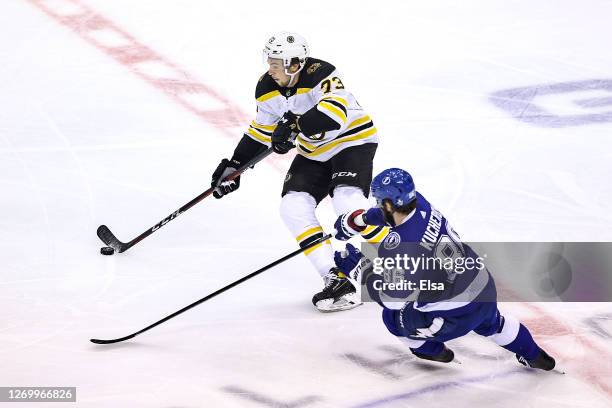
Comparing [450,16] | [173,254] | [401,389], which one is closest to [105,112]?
[173,254]

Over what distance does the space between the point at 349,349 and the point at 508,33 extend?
3.98 metres

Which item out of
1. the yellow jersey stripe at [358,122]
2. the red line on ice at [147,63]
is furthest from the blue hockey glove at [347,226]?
the red line on ice at [147,63]

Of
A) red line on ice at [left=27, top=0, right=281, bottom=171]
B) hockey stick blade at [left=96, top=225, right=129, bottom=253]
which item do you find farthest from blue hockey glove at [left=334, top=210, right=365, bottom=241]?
red line on ice at [left=27, top=0, right=281, bottom=171]

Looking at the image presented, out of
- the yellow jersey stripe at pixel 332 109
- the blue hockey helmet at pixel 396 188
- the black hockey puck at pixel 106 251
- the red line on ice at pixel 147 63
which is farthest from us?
the red line on ice at pixel 147 63

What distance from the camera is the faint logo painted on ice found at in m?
6.95

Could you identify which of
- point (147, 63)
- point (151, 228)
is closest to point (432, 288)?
point (151, 228)

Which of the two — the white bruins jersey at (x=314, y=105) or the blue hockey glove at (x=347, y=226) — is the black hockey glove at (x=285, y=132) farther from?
the blue hockey glove at (x=347, y=226)

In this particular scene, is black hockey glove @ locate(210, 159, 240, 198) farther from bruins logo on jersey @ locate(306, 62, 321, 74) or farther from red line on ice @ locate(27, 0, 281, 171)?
red line on ice @ locate(27, 0, 281, 171)

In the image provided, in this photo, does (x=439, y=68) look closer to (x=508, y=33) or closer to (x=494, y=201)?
(x=508, y=33)

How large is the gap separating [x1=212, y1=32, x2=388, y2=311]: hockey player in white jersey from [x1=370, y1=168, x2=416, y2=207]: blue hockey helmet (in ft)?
2.83

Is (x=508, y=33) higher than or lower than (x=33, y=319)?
higher

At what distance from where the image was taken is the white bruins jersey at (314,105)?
5234 millimetres

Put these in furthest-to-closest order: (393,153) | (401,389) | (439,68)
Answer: (439,68), (393,153), (401,389)

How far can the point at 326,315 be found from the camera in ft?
16.7
